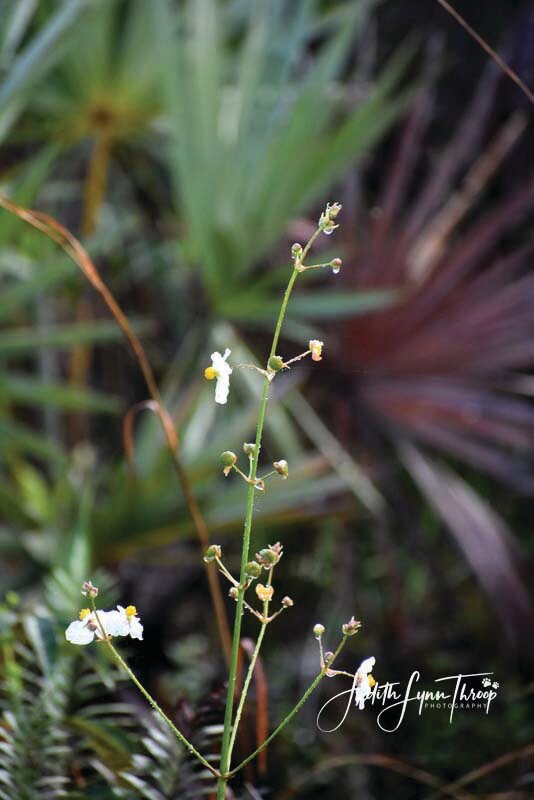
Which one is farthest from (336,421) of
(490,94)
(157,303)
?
(490,94)

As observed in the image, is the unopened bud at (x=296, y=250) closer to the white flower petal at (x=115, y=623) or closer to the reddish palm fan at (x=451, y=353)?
the white flower petal at (x=115, y=623)

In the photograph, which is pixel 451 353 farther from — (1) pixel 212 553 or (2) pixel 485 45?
(1) pixel 212 553

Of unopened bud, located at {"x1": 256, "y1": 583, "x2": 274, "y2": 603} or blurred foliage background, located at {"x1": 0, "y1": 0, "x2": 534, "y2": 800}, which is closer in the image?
unopened bud, located at {"x1": 256, "y1": 583, "x2": 274, "y2": 603}

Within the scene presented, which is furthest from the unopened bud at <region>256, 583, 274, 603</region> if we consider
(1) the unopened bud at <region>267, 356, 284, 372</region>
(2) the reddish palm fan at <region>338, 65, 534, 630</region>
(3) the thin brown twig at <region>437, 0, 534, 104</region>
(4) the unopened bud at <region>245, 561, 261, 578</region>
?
(2) the reddish palm fan at <region>338, 65, 534, 630</region>

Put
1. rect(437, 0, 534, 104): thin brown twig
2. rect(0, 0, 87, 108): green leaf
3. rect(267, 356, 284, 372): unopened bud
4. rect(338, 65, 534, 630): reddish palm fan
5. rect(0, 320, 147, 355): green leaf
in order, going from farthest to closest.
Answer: rect(338, 65, 534, 630): reddish palm fan, rect(0, 320, 147, 355): green leaf, rect(0, 0, 87, 108): green leaf, rect(437, 0, 534, 104): thin brown twig, rect(267, 356, 284, 372): unopened bud

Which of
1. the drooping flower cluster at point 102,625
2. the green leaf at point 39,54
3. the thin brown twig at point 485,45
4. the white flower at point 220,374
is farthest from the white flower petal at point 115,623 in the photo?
the green leaf at point 39,54

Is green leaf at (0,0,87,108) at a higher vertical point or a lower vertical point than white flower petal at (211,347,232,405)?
higher

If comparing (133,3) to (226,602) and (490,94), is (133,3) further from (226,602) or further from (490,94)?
(226,602)

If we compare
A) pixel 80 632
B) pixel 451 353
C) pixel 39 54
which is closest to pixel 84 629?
pixel 80 632

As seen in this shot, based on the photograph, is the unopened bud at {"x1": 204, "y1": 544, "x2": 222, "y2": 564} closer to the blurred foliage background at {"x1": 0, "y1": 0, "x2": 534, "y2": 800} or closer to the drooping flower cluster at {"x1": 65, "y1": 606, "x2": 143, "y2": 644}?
the drooping flower cluster at {"x1": 65, "y1": 606, "x2": 143, "y2": 644}
